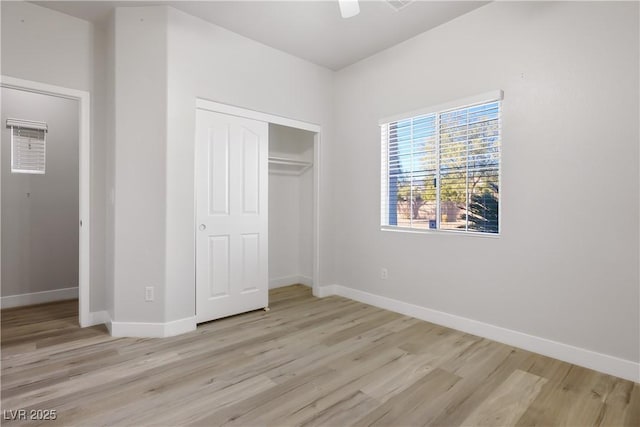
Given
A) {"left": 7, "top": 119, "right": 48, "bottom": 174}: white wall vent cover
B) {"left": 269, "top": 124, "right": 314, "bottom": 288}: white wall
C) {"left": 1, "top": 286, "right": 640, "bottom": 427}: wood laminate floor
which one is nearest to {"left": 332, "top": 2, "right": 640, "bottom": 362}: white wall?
{"left": 1, "top": 286, "right": 640, "bottom": 427}: wood laminate floor

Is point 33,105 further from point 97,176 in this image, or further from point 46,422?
point 46,422

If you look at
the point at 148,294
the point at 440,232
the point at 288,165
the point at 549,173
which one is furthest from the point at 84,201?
the point at 549,173

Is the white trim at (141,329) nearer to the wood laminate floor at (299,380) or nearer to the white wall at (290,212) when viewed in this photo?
the wood laminate floor at (299,380)

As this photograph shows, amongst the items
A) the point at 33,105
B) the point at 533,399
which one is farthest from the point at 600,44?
the point at 33,105

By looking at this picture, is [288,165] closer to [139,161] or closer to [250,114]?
[250,114]

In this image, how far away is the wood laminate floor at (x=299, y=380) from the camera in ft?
5.85

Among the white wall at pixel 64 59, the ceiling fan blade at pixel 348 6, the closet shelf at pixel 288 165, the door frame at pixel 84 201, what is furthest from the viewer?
the closet shelf at pixel 288 165

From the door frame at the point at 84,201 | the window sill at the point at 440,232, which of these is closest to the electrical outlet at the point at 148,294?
the door frame at the point at 84,201

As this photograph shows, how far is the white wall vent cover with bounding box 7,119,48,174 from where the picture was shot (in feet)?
12.2

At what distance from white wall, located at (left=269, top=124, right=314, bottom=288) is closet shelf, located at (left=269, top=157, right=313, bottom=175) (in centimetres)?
2

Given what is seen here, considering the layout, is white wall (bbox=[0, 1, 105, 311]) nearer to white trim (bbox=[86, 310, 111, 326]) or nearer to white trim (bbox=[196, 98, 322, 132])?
white trim (bbox=[86, 310, 111, 326])

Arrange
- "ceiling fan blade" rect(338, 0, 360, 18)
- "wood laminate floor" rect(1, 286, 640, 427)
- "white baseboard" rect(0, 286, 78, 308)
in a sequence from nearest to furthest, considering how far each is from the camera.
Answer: "wood laminate floor" rect(1, 286, 640, 427), "ceiling fan blade" rect(338, 0, 360, 18), "white baseboard" rect(0, 286, 78, 308)

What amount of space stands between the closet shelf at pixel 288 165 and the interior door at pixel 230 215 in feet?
2.43

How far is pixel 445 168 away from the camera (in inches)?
124
